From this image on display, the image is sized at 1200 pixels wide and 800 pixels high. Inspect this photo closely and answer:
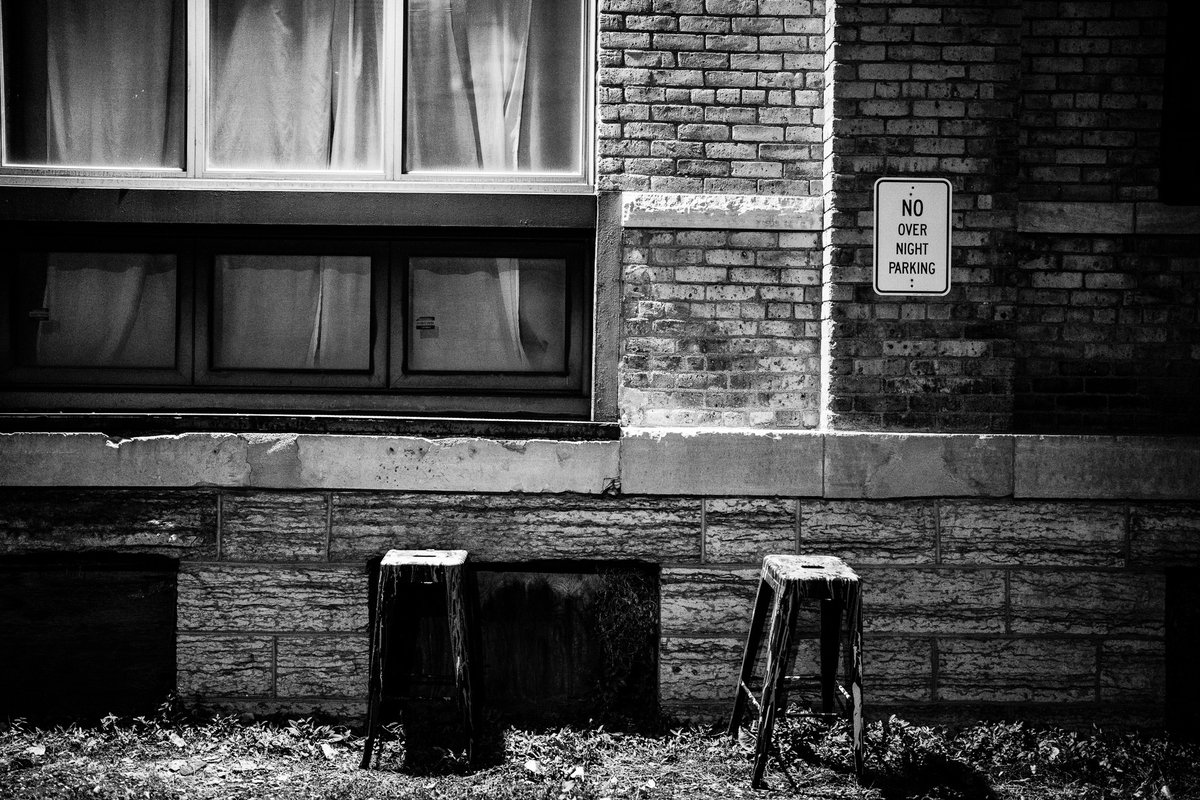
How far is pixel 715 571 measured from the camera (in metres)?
4.07

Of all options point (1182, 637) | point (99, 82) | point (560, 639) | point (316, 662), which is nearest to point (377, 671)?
point (316, 662)

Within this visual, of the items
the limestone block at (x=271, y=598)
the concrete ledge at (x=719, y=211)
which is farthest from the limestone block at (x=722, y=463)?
the limestone block at (x=271, y=598)

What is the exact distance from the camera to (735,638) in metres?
4.06

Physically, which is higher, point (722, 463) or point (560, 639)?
point (722, 463)

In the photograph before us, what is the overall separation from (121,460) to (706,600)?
2820 mm

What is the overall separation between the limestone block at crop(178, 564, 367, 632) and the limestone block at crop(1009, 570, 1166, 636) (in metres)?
3.12

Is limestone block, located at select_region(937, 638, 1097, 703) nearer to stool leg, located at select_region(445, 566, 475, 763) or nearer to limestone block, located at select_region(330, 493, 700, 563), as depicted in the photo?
limestone block, located at select_region(330, 493, 700, 563)

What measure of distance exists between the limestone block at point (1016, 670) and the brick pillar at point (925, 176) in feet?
Result: 3.41

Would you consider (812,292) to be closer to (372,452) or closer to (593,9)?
(593,9)

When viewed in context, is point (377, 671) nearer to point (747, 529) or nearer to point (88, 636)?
point (88, 636)

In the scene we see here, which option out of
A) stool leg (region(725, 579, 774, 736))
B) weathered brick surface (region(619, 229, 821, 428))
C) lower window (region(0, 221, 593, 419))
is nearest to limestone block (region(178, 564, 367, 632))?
lower window (region(0, 221, 593, 419))

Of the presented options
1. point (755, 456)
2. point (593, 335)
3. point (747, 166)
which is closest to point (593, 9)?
point (747, 166)

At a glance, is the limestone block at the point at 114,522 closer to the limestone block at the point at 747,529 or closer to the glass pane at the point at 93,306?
the glass pane at the point at 93,306

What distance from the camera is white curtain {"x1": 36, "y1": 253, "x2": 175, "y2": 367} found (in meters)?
4.34
